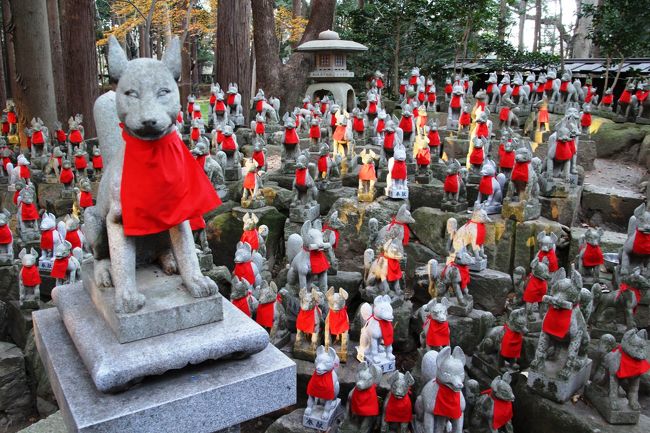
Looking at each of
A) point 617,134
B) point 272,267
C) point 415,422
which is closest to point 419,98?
point 617,134

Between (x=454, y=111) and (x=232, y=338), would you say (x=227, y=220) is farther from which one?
(x=232, y=338)

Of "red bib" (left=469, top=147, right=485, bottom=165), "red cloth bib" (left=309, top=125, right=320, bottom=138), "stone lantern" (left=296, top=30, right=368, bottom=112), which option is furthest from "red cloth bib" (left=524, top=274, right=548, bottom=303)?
"stone lantern" (left=296, top=30, right=368, bottom=112)

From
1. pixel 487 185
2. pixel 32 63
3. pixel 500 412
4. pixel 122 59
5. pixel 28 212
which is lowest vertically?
pixel 500 412

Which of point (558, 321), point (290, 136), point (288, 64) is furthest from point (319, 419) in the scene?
point (288, 64)

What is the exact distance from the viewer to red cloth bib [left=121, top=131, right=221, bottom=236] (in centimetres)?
219

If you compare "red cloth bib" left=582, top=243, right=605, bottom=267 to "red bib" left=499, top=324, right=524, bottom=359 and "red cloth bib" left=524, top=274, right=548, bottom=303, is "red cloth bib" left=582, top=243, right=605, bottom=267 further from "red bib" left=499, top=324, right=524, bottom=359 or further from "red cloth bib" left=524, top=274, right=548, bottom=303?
"red bib" left=499, top=324, right=524, bottom=359

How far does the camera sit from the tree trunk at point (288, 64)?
13492mm

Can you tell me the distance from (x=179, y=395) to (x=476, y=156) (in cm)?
640

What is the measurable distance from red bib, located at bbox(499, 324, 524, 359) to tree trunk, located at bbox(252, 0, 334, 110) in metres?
10.1

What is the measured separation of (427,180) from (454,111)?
3141mm

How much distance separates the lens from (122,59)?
2219 mm

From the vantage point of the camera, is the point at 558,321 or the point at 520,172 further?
the point at 520,172

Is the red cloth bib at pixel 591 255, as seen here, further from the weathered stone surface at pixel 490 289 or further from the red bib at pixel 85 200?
the red bib at pixel 85 200

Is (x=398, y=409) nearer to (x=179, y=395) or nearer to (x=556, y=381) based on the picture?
(x=556, y=381)
